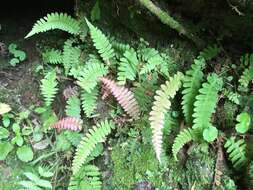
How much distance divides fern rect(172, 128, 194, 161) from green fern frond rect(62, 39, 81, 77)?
5.27ft

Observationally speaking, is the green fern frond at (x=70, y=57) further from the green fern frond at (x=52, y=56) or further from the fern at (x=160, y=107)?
the fern at (x=160, y=107)

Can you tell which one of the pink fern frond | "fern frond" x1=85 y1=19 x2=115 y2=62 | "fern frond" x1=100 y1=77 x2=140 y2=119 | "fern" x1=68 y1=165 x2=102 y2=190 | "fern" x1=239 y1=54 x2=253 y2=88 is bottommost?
"fern" x1=68 y1=165 x2=102 y2=190

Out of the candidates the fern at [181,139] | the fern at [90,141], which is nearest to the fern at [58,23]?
the fern at [90,141]

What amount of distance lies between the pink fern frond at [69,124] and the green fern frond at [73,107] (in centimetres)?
9

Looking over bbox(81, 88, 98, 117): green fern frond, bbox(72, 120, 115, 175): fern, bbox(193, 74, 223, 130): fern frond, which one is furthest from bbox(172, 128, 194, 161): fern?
bbox(81, 88, 98, 117): green fern frond

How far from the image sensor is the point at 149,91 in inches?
174

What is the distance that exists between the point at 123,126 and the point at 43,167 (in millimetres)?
1001

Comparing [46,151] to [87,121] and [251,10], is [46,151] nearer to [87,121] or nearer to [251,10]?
[87,121]

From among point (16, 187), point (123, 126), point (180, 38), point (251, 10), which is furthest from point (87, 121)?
point (251, 10)

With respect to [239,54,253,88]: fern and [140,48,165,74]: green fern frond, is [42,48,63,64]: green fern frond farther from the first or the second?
[239,54,253,88]: fern

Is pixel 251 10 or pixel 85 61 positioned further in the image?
pixel 85 61

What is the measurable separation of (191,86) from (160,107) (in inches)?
18.3

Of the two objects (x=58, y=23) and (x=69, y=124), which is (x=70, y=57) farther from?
(x=69, y=124)

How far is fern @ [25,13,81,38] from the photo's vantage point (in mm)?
4570
